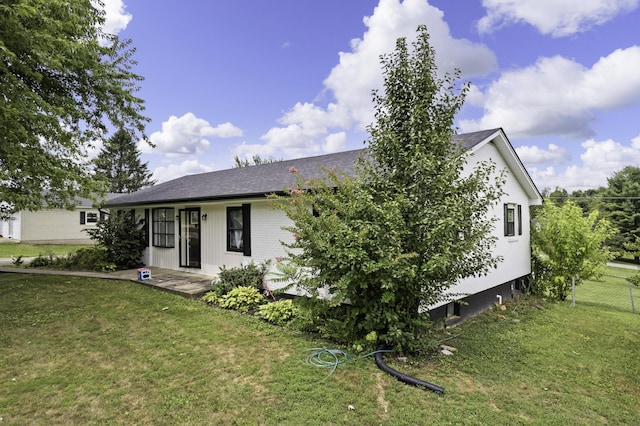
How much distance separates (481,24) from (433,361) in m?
9.68

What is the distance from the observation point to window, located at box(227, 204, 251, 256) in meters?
8.52

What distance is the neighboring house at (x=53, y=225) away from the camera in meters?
22.3

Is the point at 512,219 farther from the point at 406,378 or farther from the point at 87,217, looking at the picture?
the point at 87,217

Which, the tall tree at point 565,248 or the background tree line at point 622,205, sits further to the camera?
the background tree line at point 622,205

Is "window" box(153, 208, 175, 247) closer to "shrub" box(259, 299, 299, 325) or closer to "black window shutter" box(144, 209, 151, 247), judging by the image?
"black window shutter" box(144, 209, 151, 247)

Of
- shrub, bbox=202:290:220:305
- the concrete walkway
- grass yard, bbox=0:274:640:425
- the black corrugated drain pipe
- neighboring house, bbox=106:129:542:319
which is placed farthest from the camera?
the concrete walkway

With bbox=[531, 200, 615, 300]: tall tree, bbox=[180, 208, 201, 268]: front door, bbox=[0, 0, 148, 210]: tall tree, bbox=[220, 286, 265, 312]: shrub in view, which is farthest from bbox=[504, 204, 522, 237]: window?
bbox=[0, 0, 148, 210]: tall tree

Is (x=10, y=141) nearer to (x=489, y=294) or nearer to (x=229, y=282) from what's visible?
(x=229, y=282)

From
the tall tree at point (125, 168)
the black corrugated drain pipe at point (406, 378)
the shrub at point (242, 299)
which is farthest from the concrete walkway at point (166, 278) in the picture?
the tall tree at point (125, 168)

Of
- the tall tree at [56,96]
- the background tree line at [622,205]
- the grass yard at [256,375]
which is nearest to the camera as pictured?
the grass yard at [256,375]

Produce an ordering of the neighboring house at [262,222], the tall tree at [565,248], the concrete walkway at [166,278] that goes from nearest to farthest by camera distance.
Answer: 1. the neighboring house at [262,222]
2. the concrete walkway at [166,278]
3. the tall tree at [565,248]

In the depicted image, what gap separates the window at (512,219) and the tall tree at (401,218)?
5.51 m

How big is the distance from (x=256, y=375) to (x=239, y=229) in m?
5.05

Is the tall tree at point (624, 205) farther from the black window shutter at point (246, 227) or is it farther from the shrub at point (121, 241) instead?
the shrub at point (121, 241)
